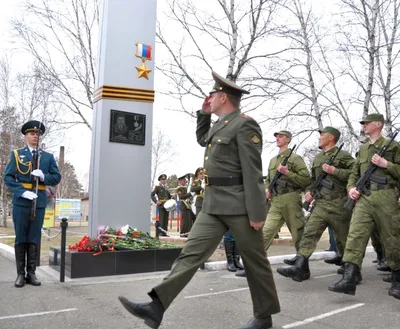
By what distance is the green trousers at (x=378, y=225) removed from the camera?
5.43m

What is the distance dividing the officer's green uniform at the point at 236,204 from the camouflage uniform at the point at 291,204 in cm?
286

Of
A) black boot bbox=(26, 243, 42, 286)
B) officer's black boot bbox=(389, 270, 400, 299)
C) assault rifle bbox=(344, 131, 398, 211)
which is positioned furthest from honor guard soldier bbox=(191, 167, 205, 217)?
officer's black boot bbox=(389, 270, 400, 299)

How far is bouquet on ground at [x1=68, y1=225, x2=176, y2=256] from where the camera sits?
677 cm

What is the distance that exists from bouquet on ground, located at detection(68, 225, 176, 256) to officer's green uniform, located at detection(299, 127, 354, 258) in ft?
7.56

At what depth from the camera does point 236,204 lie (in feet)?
12.7

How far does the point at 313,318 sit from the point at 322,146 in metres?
3.17

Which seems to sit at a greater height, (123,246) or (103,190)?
(103,190)

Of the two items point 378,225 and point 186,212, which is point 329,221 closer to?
point 378,225

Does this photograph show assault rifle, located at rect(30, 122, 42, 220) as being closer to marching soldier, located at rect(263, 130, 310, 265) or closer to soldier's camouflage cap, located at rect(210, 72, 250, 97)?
soldier's camouflage cap, located at rect(210, 72, 250, 97)

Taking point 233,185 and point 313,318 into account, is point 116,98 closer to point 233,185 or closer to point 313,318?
point 233,185

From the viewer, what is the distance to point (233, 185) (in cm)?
395

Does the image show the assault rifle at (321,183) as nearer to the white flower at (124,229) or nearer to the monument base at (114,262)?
the monument base at (114,262)

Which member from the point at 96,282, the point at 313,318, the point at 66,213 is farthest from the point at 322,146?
the point at 66,213

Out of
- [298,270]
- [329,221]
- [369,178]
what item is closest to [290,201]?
[329,221]
